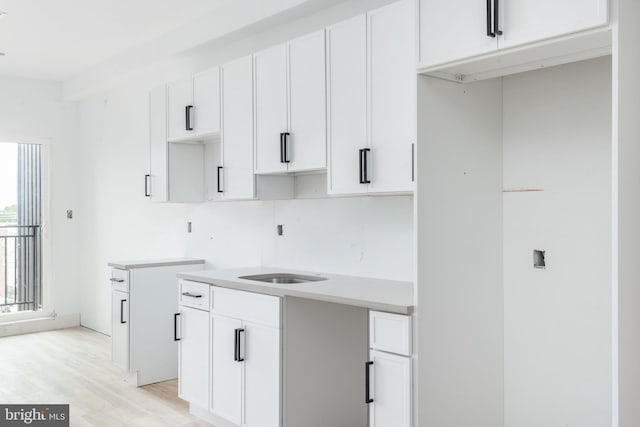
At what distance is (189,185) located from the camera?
4652 millimetres

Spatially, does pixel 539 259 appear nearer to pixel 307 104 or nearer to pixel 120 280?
pixel 307 104

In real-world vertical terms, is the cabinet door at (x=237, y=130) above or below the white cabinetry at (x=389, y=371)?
above

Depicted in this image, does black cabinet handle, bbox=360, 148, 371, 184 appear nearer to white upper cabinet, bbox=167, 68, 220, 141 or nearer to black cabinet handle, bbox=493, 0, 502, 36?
black cabinet handle, bbox=493, 0, 502, 36

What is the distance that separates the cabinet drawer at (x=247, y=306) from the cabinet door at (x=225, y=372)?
6 cm

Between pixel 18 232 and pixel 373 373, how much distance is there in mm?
5463

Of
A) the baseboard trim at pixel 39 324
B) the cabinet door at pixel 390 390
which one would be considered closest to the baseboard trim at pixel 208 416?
the cabinet door at pixel 390 390

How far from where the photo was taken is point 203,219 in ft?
15.9

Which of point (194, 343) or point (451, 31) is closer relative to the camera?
point (451, 31)

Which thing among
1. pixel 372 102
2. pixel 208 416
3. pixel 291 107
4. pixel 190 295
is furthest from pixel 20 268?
pixel 372 102

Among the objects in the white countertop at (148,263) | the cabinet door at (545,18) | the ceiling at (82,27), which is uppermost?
the ceiling at (82,27)

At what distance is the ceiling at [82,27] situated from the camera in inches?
165

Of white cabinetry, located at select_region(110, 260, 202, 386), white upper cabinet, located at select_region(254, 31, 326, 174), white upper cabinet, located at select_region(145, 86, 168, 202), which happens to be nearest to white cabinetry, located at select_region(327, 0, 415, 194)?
white upper cabinet, located at select_region(254, 31, 326, 174)

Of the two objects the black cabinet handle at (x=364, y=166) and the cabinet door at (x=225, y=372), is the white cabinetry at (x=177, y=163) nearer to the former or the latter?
the cabinet door at (x=225, y=372)

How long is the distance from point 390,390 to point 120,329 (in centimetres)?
278
